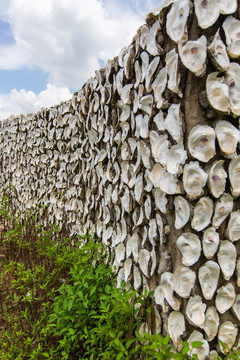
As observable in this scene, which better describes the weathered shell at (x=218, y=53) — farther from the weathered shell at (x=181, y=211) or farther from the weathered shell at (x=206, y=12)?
the weathered shell at (x=181, y=211)

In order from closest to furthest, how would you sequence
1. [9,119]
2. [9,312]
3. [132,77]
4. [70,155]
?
[132,77], [9,312], [70,155], [9,119]

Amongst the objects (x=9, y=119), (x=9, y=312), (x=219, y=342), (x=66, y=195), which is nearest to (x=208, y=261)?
(x=219, y=342)

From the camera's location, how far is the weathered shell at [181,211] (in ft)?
4.38

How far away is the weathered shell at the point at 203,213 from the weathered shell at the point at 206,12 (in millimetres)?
796

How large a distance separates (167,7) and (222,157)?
2.63ft

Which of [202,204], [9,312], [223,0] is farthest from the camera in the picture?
[9,312]

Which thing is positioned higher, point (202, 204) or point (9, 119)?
point (9, 119)

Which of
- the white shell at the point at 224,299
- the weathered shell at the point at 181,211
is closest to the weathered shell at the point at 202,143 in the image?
the weathered shell at the point at 181,211

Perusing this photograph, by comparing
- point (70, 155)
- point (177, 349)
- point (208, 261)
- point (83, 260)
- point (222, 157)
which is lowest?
point (177, 349)

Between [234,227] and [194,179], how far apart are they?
1.03 ft

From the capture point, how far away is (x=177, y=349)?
137 cm

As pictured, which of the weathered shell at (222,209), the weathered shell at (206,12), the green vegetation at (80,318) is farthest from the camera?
the green vegetation at (80,318)

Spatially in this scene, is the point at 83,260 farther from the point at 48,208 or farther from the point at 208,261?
the point at 48,208

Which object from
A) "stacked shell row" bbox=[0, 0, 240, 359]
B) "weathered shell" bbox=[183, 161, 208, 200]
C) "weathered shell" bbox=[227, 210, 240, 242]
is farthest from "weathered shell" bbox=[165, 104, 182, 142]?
"weathered shell" bbox=[227, 210, 240, 242]
